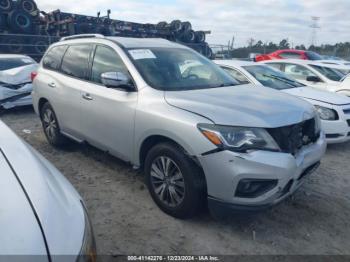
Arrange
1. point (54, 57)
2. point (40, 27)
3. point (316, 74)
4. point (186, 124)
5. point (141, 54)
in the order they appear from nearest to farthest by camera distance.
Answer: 1. point (186, 124)
2. point (141, 54)
3. point (54, 57)
4. point (316, 74)
5. point (40, 27)

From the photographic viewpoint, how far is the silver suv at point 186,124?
2.74 metres

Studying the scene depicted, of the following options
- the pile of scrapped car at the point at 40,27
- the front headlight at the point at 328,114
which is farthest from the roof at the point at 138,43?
the pile of scrapped car at the point at 40,27

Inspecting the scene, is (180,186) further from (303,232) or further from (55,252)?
(55,252)

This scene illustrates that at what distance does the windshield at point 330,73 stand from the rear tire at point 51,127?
6.75 metres

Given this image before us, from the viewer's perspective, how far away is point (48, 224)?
55.9 inches

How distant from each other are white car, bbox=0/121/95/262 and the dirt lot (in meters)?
1.31

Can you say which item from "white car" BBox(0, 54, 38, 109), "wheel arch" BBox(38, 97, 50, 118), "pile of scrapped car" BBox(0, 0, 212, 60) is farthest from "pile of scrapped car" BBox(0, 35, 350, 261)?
"pile of scrapped car" BBox(0, 0, 212, 60)

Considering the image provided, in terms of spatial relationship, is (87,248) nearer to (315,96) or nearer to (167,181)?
(167,181)

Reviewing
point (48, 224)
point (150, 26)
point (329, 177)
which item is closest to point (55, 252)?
point (48, 224)

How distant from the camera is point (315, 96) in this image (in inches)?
232

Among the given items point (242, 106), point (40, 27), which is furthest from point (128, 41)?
point (40, 27)

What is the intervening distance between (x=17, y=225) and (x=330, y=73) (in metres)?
8.88

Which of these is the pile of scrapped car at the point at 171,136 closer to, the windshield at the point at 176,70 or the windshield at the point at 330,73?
the windshield at the point at 176,70

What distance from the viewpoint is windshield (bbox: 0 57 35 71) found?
8281 millimetres
